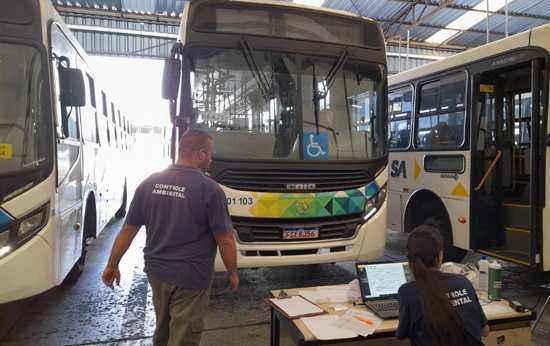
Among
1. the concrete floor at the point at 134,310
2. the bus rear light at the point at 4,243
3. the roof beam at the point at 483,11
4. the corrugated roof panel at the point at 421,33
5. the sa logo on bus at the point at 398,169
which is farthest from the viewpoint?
the corrugated roof panel at the point at 421,33

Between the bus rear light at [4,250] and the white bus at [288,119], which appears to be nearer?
the bus rear light at [4,250]

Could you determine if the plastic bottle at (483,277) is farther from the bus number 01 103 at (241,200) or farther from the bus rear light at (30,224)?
the bus rear light at (30,224)

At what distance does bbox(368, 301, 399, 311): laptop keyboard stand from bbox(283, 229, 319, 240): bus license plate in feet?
5.95

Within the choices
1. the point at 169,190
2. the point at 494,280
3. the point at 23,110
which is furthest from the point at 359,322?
the point at 23,110

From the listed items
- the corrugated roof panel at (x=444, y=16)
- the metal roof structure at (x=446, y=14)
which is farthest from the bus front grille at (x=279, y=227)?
the corrugated roof panel at (x=444, y=16)

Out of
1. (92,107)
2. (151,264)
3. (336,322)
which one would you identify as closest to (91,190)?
(92,107)

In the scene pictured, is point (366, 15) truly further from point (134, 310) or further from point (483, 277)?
point (483, 277)

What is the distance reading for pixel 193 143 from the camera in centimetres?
259

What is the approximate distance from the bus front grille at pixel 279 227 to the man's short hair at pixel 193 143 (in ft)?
5.64

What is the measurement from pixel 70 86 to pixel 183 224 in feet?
6.41

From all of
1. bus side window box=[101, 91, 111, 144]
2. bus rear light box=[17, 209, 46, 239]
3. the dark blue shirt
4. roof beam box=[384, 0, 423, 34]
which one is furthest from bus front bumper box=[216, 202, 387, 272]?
roof beam box=[384, 0, 423, 34]

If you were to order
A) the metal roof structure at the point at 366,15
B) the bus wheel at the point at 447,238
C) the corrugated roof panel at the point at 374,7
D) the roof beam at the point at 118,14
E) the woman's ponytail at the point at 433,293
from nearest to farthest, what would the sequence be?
the woman's ponytail at the point at 433,293
the bus wheel at the point at 447,238
the corrugated roof panel at the point at 374,7
the metal roof structure at the point at 366,15
the roof beam at the point at 118,14

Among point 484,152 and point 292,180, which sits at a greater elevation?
point 484,152

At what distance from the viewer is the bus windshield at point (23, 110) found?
10.5 ft
